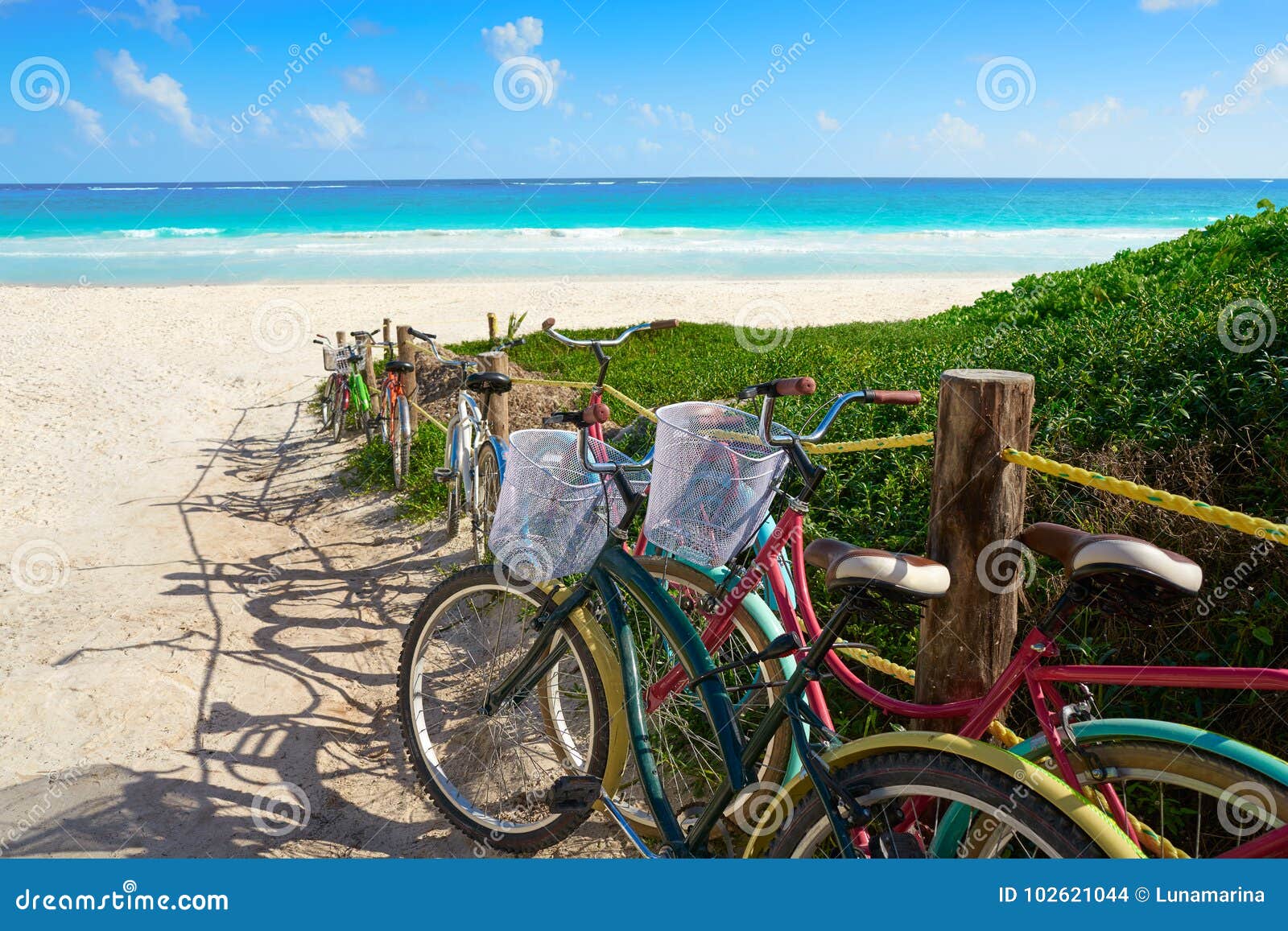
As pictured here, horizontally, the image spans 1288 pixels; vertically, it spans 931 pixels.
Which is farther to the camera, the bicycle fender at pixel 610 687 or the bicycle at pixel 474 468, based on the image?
the bicycle at pixel 474 468

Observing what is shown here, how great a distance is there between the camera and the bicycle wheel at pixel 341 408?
941 centimetres

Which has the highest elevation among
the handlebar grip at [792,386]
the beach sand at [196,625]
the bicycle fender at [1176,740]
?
the handlebar grip at [792,386]

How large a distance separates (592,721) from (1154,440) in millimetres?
2568

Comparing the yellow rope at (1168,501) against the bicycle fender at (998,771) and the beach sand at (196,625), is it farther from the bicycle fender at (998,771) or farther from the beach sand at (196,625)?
the beach sand at (196,625)

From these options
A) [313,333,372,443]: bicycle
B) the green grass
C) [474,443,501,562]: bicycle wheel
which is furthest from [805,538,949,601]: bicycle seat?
[313,333,372,443]: bicycle

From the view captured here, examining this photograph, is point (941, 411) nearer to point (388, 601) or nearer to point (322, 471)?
point (388, 601)

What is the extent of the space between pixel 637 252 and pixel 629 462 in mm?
35435

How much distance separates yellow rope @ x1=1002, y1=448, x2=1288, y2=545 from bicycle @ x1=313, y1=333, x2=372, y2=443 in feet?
24.7

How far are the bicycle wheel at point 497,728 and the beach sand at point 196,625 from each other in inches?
8.2

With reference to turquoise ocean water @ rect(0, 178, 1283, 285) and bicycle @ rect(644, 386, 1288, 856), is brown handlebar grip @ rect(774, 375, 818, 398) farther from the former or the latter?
turquoise ocean water @ rect(0, 178, 1283, 285)

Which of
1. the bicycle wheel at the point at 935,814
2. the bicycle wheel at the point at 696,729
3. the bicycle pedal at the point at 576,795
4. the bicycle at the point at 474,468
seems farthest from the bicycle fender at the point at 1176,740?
the bicycle at the point at 474,468

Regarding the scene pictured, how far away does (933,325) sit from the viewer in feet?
32.0

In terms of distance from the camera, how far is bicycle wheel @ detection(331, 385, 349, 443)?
9406mm

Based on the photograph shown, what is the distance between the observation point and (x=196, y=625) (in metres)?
5.07
